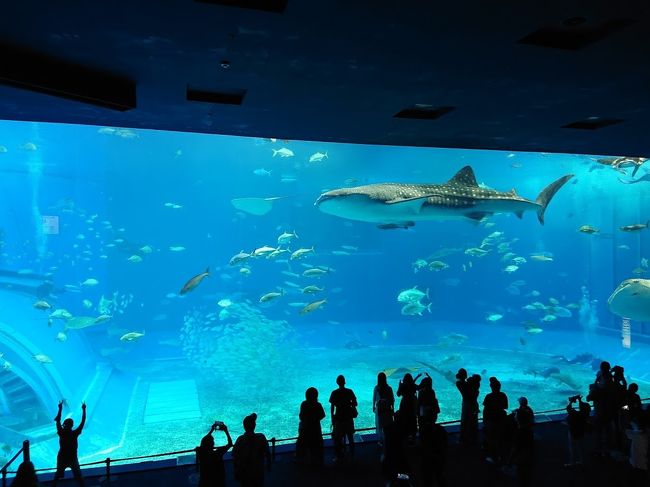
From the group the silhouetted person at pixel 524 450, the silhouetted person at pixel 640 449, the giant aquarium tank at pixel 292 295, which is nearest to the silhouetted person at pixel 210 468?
the silhouetted person at pixel 524 450

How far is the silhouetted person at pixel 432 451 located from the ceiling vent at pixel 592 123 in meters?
3.82

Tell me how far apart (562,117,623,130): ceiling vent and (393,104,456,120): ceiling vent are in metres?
1.64

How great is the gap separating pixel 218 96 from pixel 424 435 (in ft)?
11.7

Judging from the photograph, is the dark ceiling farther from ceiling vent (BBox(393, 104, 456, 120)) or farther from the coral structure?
the coral structure

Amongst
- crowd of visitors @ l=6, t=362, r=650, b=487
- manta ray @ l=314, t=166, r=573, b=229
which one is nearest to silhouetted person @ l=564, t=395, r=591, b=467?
crowd of visitors @ l=6, t=362, r=650, b=487

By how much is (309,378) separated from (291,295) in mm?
25008

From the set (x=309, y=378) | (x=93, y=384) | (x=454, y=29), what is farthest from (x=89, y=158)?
(x=454, y=29)

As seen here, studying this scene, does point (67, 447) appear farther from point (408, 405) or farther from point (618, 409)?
point (618, 409)

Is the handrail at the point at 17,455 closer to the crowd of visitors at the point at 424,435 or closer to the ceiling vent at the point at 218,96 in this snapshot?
the crowd of visitors at the point at 424,435

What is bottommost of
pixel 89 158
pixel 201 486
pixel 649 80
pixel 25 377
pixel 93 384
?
pixel 93 384

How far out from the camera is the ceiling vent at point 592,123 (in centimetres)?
520

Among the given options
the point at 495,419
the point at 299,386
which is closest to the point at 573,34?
the point at 495,419

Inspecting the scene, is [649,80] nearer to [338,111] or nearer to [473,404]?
[338,111]

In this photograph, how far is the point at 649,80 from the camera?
3822 mm
